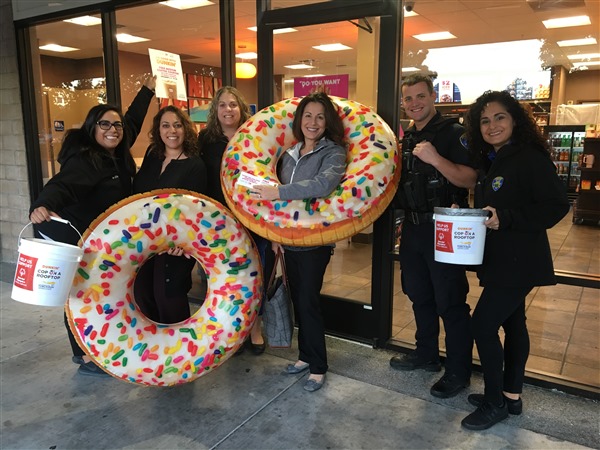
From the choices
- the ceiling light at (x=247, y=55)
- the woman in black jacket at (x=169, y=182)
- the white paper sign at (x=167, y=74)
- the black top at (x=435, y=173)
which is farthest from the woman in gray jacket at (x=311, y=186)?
the white paper sign at (x=167, y=74)

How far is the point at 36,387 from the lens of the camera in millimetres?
2582

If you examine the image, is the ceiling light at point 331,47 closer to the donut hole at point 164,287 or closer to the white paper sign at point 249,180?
the white paper sign at point 249,180

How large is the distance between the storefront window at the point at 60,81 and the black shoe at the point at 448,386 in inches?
145

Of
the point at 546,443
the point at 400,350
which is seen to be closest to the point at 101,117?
the point at 400,350

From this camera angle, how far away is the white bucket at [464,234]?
1929 millimetres

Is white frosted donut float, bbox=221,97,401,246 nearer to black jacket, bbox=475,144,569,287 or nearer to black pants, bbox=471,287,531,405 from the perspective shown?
black jacket, bbox=475,144,569,287

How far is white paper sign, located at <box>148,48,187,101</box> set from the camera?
3.58m

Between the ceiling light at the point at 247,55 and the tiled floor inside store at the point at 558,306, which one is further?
the ceiling light at the point at 247,55

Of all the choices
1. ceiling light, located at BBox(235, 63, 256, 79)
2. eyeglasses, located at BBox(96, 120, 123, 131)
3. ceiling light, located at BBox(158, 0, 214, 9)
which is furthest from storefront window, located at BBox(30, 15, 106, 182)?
eyeglasses, located at BBox(96, 120, 123, 131)

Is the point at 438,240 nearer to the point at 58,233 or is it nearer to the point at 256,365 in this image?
the point at 256,365

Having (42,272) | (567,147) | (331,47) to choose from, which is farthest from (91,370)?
(567,147)

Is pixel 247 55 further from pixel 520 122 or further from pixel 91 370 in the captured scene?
pixel 91 370

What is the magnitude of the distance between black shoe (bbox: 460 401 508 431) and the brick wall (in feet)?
13.9

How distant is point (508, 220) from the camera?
6.26 feet
